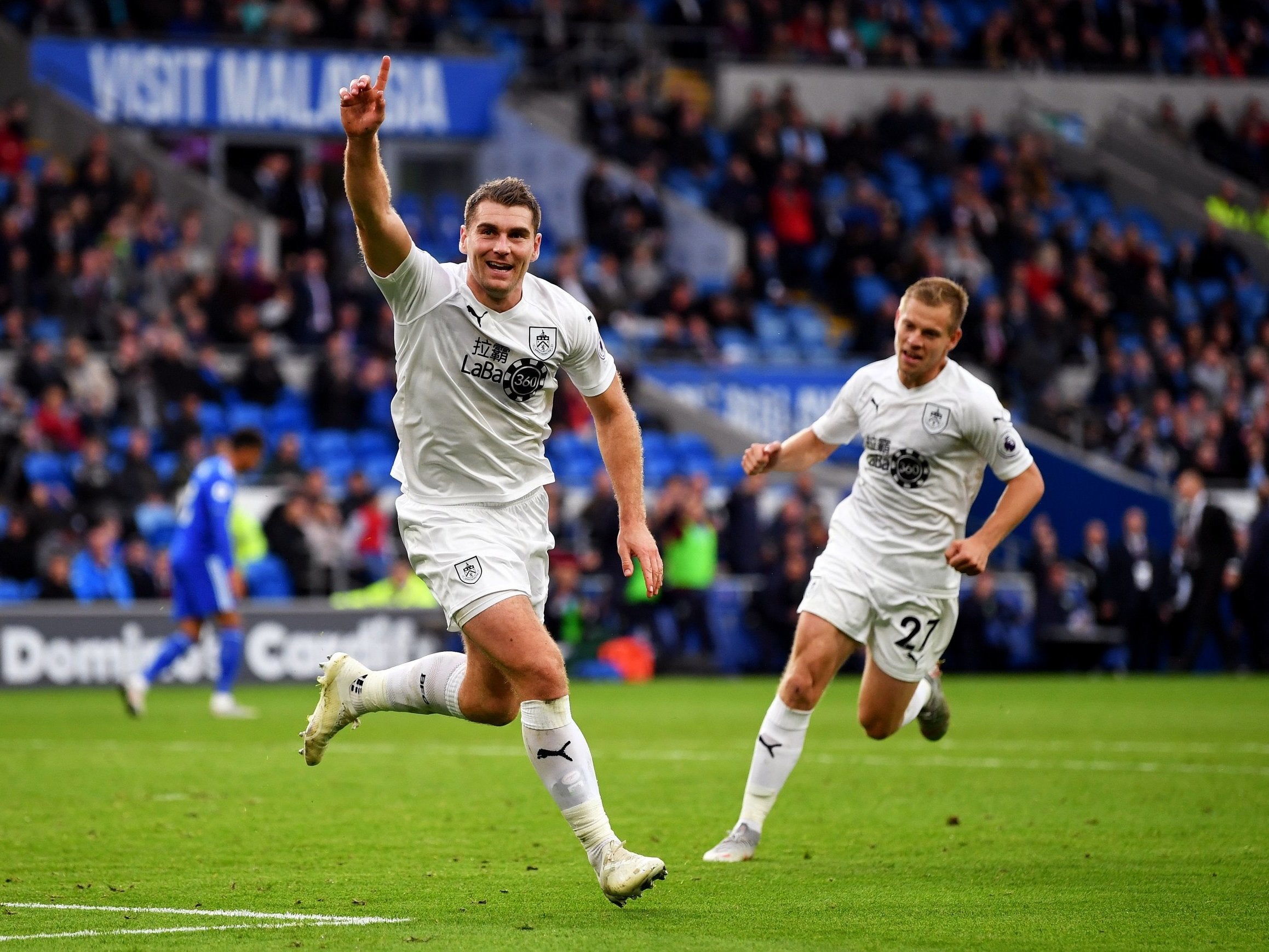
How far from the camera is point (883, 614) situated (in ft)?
28.2

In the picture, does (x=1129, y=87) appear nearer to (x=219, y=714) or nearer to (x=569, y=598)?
(x=569, y=598)

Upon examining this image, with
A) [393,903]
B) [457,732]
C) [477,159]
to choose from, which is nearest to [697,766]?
[457,732]

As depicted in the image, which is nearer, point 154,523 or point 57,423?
point 154,523

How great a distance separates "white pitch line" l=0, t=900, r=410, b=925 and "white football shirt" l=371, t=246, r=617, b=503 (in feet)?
4.95

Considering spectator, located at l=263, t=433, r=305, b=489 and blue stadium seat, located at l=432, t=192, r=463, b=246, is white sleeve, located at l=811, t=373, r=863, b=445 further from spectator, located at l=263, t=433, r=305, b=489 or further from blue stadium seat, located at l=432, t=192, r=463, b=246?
blue stadium seat, located at l=432, t=192, r=463, b=246

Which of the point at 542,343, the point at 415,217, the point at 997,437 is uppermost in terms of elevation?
the point at 415,217

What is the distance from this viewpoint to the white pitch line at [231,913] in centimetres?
635

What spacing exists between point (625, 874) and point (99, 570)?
1446 centimetres

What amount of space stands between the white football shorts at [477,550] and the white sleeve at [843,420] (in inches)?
86.0

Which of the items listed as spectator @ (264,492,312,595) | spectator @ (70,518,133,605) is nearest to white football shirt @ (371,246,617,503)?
spectator @ (70,518,133,605)

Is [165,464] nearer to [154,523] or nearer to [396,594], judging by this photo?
[154,523]

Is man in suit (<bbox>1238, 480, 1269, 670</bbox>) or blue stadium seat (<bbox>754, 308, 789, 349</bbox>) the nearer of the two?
man in suit (<bbox>1238, 480, 1269, 670</bbox>)

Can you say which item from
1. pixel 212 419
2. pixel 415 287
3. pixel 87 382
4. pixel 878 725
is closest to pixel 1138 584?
pixel 212 419

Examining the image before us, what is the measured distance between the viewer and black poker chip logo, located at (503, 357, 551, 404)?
6.84m
